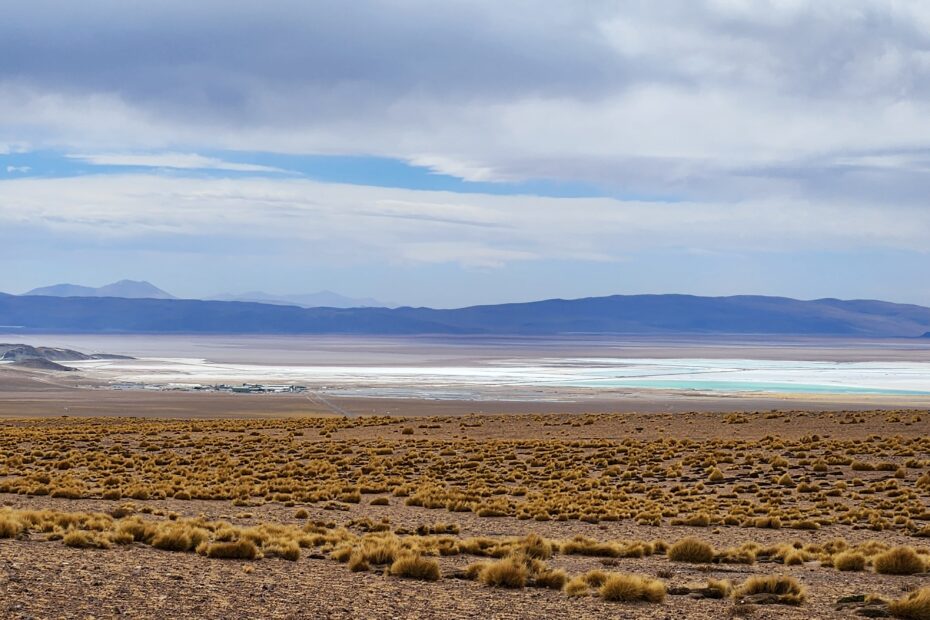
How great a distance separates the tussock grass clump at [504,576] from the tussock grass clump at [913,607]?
3.77 m

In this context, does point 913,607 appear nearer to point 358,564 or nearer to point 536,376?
point 358,564

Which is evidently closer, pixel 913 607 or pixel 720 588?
pixel 913 607

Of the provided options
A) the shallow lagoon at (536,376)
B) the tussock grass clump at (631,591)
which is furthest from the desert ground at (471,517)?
the shallow lagoon at (536,376)

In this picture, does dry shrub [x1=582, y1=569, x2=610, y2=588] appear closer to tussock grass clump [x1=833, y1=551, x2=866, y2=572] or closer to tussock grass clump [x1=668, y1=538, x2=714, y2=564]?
tussock grass clump [x1=668, y1=538, x2=714, y2=564]

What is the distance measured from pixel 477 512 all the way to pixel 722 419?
25134mm

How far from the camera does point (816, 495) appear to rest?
22.1 m

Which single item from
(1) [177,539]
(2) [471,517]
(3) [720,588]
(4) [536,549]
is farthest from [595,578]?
(2) [471,517]

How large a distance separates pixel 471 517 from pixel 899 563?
8.71m

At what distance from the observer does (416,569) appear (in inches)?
444

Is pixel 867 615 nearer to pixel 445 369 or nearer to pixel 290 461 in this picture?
pixel 290 461

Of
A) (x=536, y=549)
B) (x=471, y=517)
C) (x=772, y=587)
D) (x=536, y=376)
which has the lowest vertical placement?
(x=471, y=517)

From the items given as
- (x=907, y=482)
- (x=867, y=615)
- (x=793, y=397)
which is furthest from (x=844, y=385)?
(x=867, y=615)

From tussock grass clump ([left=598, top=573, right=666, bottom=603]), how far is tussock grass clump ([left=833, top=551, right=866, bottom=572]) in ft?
11.7

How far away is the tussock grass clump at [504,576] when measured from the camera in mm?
10859
